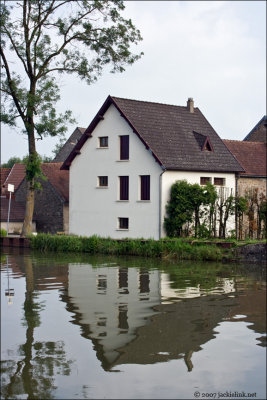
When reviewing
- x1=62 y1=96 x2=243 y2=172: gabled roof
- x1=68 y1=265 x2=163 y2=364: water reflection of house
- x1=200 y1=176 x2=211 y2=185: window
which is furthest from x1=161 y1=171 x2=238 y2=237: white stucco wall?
x1=68 y1=265 x2=163 y2=364: water reflection of house

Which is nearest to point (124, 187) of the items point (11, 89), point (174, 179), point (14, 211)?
point (174, 179)

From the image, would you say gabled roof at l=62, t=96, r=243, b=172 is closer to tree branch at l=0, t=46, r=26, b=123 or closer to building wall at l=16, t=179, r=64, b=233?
tree branch at l=0, t=46, r=26, b=123

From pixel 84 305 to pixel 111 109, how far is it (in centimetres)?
2286

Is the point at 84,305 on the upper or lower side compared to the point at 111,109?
lower

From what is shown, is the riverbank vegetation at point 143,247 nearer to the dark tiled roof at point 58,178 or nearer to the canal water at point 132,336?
the canal water at point 132,336

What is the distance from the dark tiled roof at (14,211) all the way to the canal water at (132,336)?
973 inches

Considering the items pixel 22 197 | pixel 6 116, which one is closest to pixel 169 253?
pixel 6 116

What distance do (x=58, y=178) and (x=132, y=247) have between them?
1604 centimetres

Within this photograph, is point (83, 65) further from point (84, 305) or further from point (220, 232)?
point (84, 305)

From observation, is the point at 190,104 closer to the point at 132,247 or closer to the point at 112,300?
the point at 132,247

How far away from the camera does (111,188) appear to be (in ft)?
119

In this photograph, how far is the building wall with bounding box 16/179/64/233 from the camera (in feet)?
139

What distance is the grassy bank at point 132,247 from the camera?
88.2 ft

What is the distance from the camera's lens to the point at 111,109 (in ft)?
119
